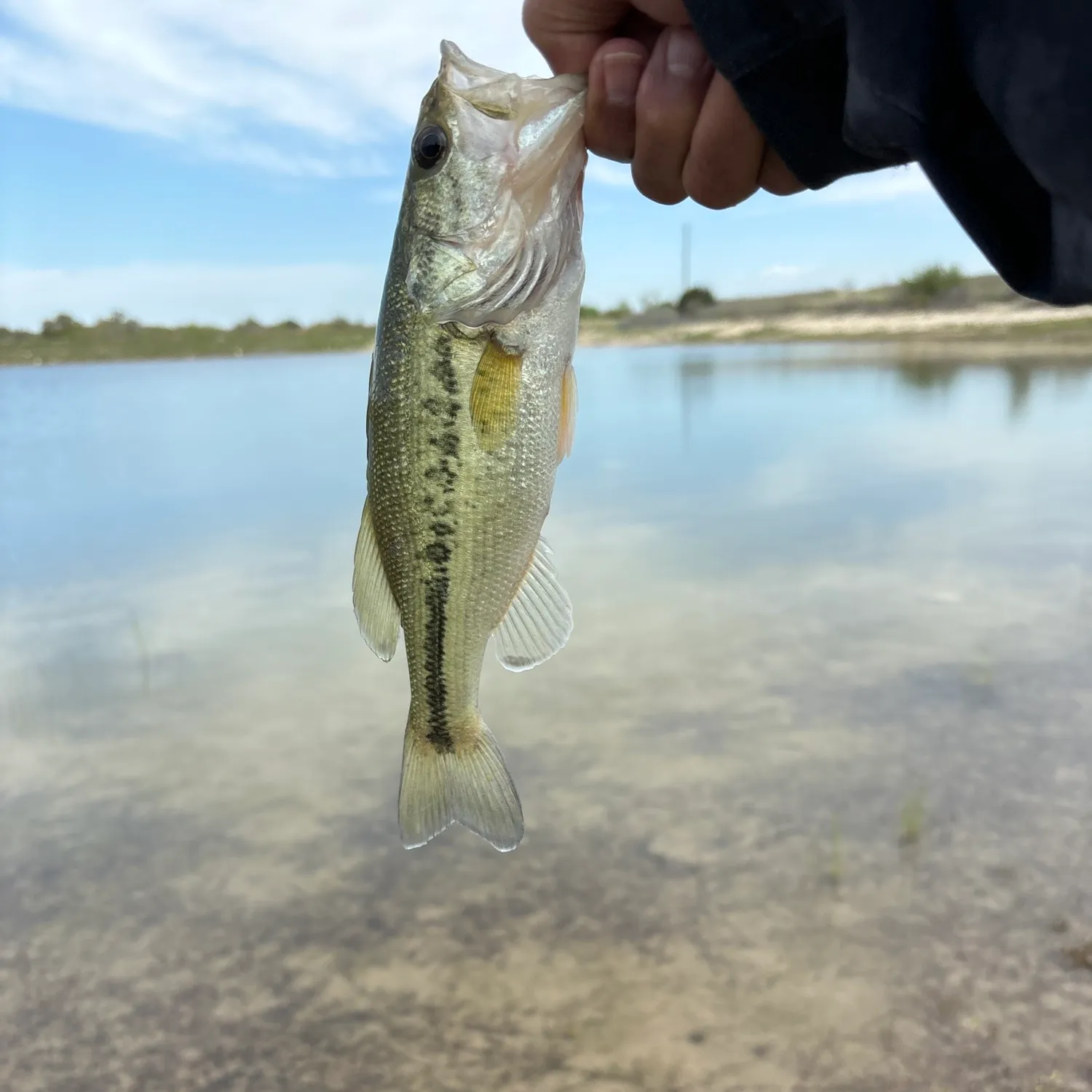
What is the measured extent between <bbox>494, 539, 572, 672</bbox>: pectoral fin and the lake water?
142 centimetres

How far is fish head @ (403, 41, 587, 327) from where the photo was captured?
1.75 m

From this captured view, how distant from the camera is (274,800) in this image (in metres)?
4.00

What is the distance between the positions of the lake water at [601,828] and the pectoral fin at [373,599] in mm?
1492

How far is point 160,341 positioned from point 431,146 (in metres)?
48.0

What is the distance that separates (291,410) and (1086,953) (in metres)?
18.1

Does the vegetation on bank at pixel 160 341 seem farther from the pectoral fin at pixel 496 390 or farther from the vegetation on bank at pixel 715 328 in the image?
the pectoral fin at pixel 496 390

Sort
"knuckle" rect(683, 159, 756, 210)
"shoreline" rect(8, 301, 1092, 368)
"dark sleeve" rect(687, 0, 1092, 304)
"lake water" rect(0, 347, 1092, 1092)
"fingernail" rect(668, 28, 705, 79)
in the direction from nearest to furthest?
1. "dark sleeve" rect(687, 0, 1092, 304)
2. "fingernail" rect(668, 28, 705, 79)
3. "knuckle" rect(683, 159, 756, 210)
4. "lake water" rect(0, 347, 1092, 1092)
5. "shoreline" rect(8, 301, 1092, 368)

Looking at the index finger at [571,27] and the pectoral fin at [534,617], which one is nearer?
the index finger at [571,27]

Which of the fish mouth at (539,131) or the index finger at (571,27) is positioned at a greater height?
the index finger at (571,27)

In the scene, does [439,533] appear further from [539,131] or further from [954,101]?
[954,101]

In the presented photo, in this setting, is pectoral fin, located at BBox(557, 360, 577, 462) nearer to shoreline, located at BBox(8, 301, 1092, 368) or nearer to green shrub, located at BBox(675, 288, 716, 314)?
shoreline, located at BBox(8, 301, 1092, 368)

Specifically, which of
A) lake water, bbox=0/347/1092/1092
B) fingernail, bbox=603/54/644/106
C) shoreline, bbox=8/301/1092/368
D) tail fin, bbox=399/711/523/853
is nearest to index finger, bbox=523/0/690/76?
fingernail, bbox=603/54/644/106

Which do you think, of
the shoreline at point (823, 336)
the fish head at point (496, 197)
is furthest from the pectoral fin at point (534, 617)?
the shoreline at point (823, 336)

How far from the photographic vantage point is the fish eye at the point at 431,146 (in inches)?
72.2
